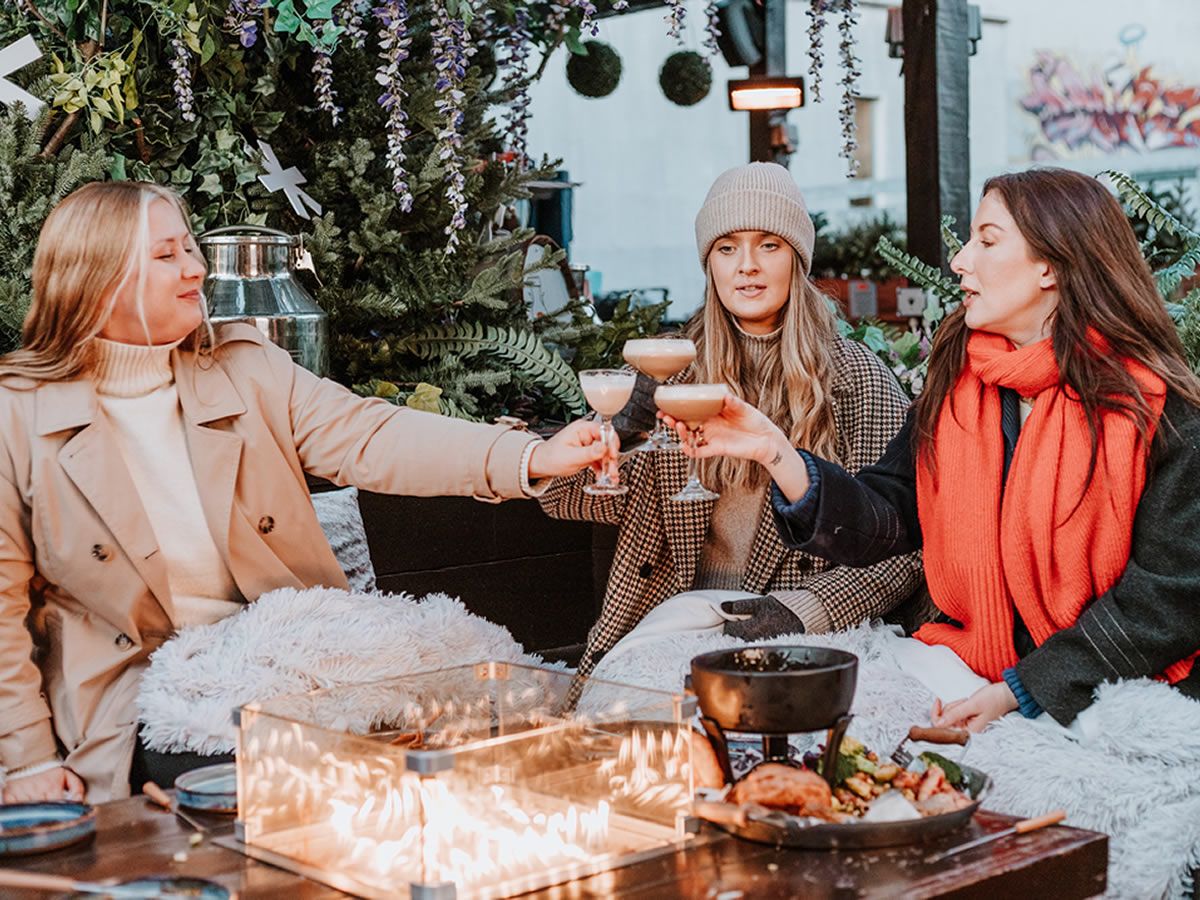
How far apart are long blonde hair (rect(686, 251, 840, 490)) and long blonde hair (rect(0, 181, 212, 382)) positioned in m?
1.24

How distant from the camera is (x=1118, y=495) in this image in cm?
258

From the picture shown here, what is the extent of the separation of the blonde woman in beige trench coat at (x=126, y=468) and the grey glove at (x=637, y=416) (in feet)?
1.38

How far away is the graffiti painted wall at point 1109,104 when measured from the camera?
1941cm

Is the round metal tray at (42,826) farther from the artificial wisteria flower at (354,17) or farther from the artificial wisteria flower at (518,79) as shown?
the artificial wisteria flower at (518,79)

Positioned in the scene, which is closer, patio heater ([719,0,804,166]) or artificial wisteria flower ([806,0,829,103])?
artificial wisteria flower ([806,0,829,103])

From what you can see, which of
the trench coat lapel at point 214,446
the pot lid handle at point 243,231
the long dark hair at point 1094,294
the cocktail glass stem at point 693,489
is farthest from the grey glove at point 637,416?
the pot lid handle at point 243,231

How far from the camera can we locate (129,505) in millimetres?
2771

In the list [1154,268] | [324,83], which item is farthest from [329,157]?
[1154,268]

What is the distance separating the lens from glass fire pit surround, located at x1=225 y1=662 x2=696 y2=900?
5.34 ft

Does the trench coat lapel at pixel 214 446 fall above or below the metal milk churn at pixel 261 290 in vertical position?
below

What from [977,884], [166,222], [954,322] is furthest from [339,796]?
[954,322]

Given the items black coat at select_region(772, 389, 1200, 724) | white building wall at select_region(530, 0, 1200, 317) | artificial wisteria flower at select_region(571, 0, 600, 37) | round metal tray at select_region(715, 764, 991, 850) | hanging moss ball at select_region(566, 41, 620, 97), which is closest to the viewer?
round metal tray at select_region(715, 764, 991, 850)

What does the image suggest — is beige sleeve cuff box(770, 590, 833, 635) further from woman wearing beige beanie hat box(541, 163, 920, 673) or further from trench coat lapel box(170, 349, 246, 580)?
trench coat lapel box(170, 349, 246, 580)

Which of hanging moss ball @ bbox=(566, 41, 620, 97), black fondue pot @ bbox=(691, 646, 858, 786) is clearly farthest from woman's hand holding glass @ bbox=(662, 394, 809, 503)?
hanging moss ball @ bbox=(566, 41, 620, 97)
